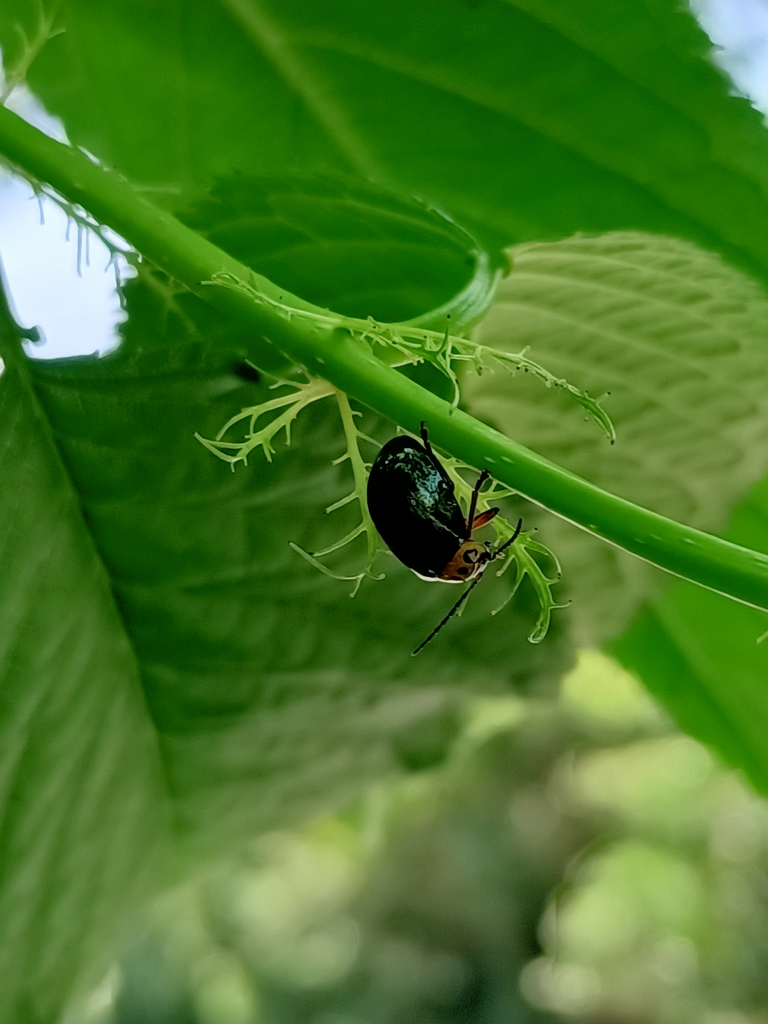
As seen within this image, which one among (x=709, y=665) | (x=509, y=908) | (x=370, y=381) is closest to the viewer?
(x=370, y=381)

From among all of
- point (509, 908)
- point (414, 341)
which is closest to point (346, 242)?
point (414, 341)

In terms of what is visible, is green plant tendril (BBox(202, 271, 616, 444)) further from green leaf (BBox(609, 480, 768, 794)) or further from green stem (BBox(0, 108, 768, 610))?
green leaf (BBox(609, 480, 768, 794))

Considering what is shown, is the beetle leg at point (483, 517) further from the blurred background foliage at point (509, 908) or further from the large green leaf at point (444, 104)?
the blurred background foliage at point (509, 908)

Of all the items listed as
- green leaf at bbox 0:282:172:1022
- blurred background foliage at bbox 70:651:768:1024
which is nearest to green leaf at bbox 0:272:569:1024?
green leaf at bbox 0:282:172:1022

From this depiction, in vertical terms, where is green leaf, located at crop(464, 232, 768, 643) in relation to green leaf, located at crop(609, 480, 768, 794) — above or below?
above

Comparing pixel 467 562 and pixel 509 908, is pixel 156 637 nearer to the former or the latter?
pixel 467 562

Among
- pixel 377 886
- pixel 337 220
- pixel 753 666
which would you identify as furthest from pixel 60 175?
pixel 377 886
